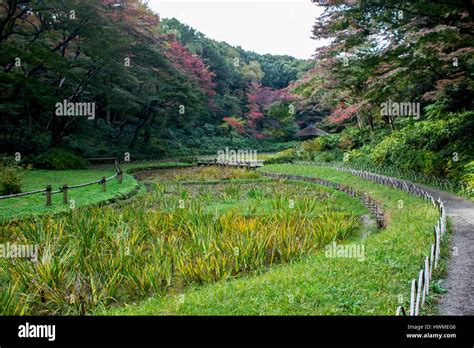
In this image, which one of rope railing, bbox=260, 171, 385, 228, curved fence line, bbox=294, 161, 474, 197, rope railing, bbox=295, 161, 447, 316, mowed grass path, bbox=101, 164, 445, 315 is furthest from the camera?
curved fence line, bbox=294, 161, 474, 197

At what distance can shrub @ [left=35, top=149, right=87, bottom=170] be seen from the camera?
A: 25641 millimetres

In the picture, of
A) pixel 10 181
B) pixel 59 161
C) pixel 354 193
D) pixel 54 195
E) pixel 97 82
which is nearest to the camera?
pixel 10 181

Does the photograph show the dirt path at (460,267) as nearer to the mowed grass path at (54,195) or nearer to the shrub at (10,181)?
the mowed grass path at (54,195)

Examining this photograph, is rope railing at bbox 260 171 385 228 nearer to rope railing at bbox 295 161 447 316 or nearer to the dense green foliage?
rope railing at bbox 295 161 447 316

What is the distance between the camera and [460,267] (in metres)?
6.83

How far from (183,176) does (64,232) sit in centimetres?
1664

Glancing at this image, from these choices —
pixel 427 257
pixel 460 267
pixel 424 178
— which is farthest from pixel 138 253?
pixel 424 178

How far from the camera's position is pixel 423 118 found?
23.6m

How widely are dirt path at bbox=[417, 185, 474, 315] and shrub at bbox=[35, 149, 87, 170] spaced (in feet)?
74.6

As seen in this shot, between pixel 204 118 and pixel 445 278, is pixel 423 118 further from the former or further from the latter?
pixel 204 118

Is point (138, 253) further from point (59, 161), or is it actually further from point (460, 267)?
point (59, 161)

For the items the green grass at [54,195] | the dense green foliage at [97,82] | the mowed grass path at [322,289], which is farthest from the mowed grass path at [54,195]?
the mowed grass path at [322,289]

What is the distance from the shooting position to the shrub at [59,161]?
25.6 meters

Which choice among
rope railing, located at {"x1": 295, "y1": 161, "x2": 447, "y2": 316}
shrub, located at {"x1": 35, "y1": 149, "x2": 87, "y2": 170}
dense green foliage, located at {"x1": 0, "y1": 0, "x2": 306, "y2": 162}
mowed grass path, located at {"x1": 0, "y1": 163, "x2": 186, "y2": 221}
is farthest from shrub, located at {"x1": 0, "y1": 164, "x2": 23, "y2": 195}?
rope railing, located at {"x1": 295, "y1": 161, "x2": 447, "y2": 316}
